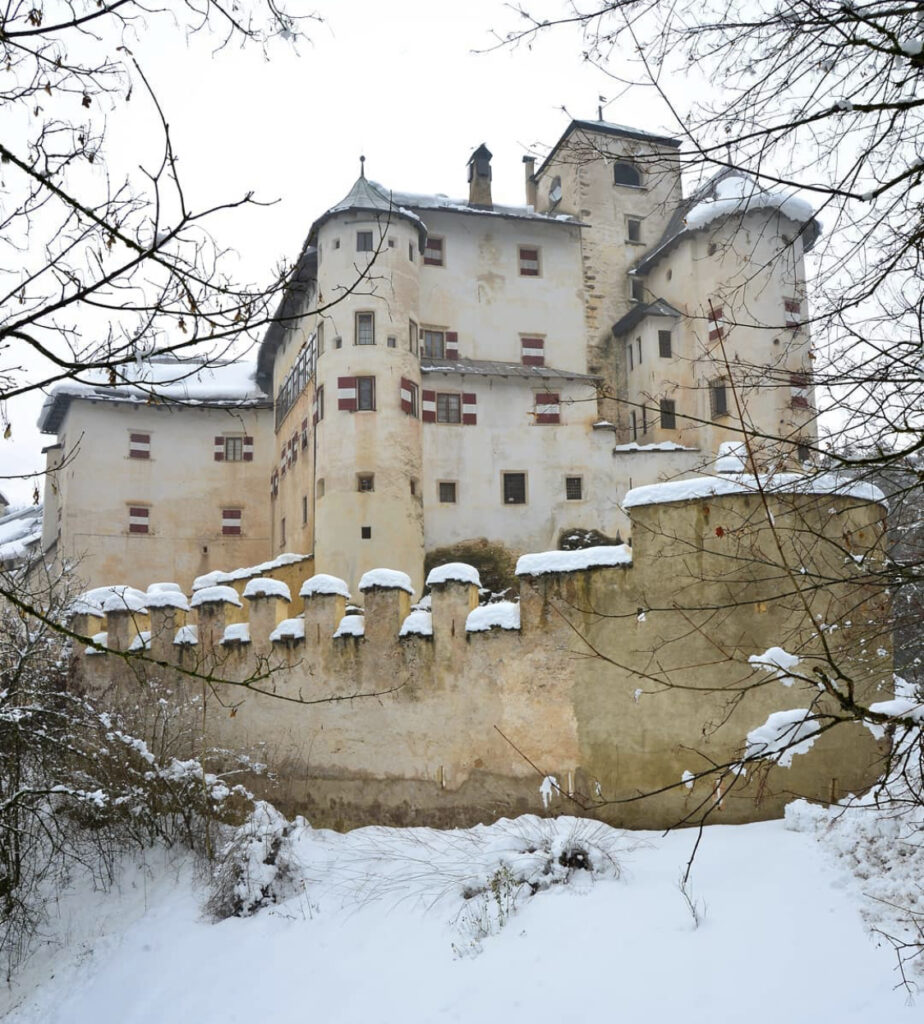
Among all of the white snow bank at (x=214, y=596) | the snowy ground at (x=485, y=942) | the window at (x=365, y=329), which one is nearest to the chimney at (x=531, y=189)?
the window at (x=365, y=329)

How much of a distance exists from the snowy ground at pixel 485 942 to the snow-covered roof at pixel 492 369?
20.0m

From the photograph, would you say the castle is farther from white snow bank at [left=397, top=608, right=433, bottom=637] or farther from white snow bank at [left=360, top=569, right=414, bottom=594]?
white snow bank at [left=397, top=608, right=433, bottom=637]

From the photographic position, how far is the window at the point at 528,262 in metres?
34.8

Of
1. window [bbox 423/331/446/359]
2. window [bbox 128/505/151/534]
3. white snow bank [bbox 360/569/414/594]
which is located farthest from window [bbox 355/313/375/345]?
white snow bank [bbox 360/569/414/594]

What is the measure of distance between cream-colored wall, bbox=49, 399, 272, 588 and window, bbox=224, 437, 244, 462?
0.74 ft

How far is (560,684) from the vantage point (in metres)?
12.1

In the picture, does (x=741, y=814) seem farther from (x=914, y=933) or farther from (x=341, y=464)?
(x=341, y=464)

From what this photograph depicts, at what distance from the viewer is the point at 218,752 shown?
14.3m

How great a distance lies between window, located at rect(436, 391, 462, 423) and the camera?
31266 mm

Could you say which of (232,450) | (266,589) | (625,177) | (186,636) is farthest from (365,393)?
(266,589)

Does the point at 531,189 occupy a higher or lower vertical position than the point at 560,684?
higher

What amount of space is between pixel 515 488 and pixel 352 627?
17901 mm

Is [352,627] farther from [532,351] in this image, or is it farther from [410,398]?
[532,351]

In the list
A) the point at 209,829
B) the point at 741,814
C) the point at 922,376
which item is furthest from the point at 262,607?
the point at 922,376
